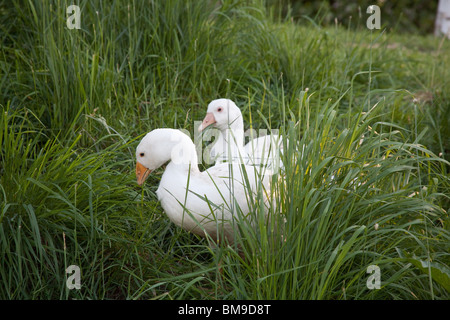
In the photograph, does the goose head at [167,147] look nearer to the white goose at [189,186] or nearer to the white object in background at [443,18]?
the white goose at [189,186]

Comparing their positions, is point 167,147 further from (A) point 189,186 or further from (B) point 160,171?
(B) point 160,171

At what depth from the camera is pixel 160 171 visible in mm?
3398

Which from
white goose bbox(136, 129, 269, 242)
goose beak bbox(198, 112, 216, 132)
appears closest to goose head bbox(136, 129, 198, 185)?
white goose bbox(136, 129, 269, 242)

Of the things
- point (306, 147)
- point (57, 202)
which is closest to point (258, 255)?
point (306, 147)

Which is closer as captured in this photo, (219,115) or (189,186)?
(189,186)

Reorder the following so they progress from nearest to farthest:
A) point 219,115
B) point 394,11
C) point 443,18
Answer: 1. point 219,115
2. point 443,18
3. point 394,11

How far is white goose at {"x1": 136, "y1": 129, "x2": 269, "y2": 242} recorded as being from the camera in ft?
8.55

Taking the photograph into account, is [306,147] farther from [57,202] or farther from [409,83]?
[409,83]

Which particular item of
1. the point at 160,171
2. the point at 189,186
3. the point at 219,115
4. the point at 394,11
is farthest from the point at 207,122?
the point at 394,11

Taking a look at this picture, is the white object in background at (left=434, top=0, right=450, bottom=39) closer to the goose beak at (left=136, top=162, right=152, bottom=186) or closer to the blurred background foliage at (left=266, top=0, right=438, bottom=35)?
the blurred background foliage at (left=266, top=0, right=438, bottom=35)

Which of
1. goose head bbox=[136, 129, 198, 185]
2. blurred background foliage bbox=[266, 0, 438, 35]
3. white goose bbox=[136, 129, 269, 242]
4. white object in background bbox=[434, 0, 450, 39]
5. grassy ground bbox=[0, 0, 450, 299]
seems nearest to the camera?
grassy ground bbox=[0, 0, 450, 299]

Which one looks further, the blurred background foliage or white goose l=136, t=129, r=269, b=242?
the blurred background foliage

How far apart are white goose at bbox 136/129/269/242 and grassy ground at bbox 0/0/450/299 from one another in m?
0.13

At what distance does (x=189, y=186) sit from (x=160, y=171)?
30.3 inches
